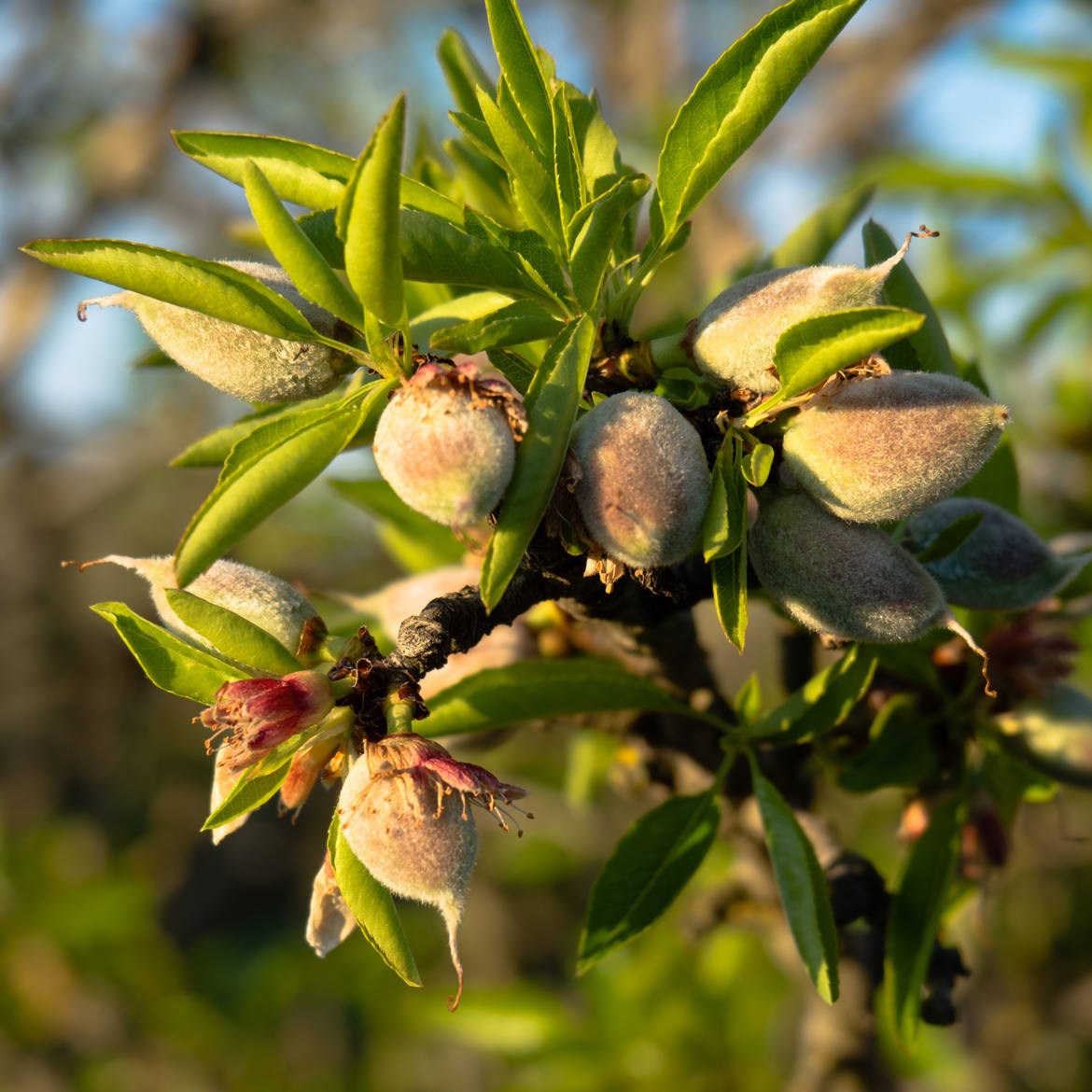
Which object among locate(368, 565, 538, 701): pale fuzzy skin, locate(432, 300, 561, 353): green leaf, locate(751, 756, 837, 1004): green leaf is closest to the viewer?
locate(432, 300, 561, 353): green leaf

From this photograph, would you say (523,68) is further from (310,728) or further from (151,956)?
(151,956)

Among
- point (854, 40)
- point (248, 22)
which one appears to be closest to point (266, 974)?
point (248, 22)

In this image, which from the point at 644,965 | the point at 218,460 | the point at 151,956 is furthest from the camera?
the point at 151,956

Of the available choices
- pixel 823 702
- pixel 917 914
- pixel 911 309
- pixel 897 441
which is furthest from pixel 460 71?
pixel 917 914

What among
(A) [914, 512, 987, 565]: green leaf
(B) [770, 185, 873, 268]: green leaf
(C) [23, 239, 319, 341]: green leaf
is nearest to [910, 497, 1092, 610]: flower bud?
(A) [914, 512, 987, 565]: green leaf

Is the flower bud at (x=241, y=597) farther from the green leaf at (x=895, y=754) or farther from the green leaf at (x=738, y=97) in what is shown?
the green leaf at (x=895, y=754)

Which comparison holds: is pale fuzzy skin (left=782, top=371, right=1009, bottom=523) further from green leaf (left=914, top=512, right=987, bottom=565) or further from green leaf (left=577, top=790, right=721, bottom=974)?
green leaf (left=577, top=790, right=721, bottom=974)

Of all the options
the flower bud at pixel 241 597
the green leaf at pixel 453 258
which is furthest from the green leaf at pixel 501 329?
the flower bud at pixel 241 597
